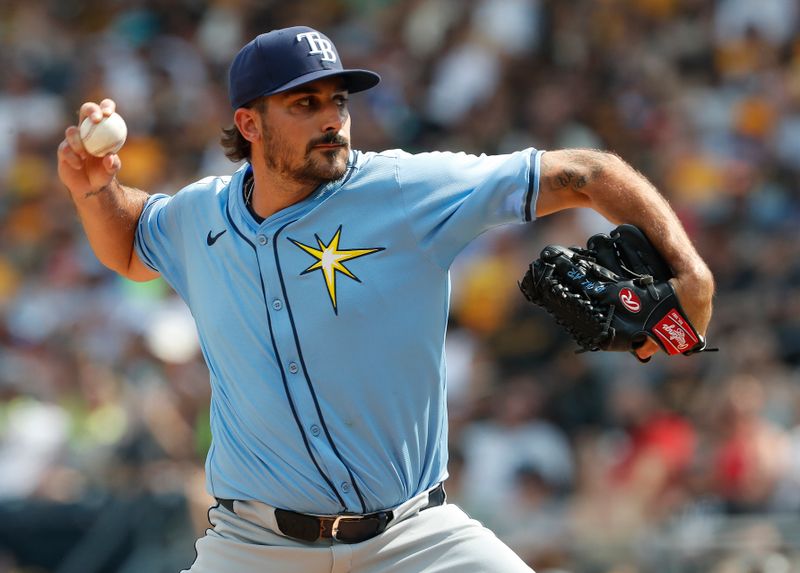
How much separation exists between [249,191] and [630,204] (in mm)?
1259

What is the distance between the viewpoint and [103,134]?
4.18 m

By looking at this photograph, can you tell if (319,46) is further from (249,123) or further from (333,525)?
(333,525)

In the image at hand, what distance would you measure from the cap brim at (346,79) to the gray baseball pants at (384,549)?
127 centimetres

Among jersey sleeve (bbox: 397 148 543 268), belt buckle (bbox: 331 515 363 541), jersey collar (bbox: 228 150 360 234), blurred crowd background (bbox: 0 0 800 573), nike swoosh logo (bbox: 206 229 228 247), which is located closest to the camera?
jersey sleeve (bbox: 397 148 543 268)

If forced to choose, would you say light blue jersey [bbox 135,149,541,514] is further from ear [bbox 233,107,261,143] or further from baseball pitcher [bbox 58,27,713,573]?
ear [bbox 233,107,261,143]

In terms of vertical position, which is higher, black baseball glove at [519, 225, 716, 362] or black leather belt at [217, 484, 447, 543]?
black baseball glove at [519, 225, 716, 362]

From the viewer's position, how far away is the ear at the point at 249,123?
414cm

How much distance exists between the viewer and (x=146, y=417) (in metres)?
9.05

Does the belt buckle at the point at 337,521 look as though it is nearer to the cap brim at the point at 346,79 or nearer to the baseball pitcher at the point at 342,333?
the baseball pitcher at the point at 342,333

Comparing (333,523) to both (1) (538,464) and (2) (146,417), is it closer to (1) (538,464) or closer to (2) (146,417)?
(1) (538,464)

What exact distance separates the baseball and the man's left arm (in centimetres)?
139

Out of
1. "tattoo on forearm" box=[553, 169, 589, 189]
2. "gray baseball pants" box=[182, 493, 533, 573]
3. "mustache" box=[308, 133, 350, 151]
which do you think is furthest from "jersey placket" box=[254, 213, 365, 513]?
"tattoo on forearm" box=[553, 169, 589, 189]

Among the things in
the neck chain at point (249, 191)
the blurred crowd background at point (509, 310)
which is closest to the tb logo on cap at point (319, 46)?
the neck chain at point (249, 191)

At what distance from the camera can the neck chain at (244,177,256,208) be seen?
4172 mm
